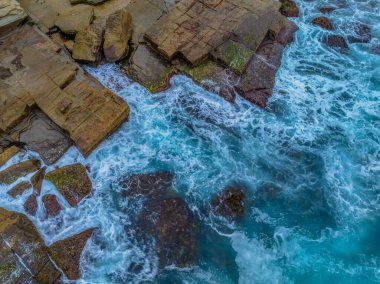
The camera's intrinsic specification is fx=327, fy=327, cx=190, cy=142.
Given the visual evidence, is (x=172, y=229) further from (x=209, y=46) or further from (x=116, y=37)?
(x=116, y=37)

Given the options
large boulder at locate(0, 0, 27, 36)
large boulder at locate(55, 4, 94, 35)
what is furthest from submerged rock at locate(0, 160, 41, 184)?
large boulder at locate(55, 4, 94, 35)

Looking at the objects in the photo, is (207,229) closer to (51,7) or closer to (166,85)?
(166,85)

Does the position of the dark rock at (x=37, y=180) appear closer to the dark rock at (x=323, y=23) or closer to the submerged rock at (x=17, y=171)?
the submerged rock at (x=17, y=171)

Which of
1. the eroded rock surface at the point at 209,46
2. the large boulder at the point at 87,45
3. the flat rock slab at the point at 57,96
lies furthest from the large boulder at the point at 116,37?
the flat rock slab at the point at 57,96

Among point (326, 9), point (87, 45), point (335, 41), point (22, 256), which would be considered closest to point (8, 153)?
point (22, 256)

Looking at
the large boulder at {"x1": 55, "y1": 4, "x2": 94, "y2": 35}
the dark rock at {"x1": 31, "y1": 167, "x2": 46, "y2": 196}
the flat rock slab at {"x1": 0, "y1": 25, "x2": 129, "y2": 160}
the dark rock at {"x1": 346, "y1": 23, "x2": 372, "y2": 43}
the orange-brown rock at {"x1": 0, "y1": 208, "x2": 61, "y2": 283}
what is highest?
the large boulder at {"x1": 55, "y1": 4, "x2": 94, "y2": 35}

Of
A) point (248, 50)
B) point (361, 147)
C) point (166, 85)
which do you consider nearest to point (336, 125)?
point (361, 147)

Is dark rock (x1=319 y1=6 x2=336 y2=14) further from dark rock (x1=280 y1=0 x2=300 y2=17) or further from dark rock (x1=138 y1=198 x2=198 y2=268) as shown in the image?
dark rock (x1=138 y1=198 x2=198 y2=268)
